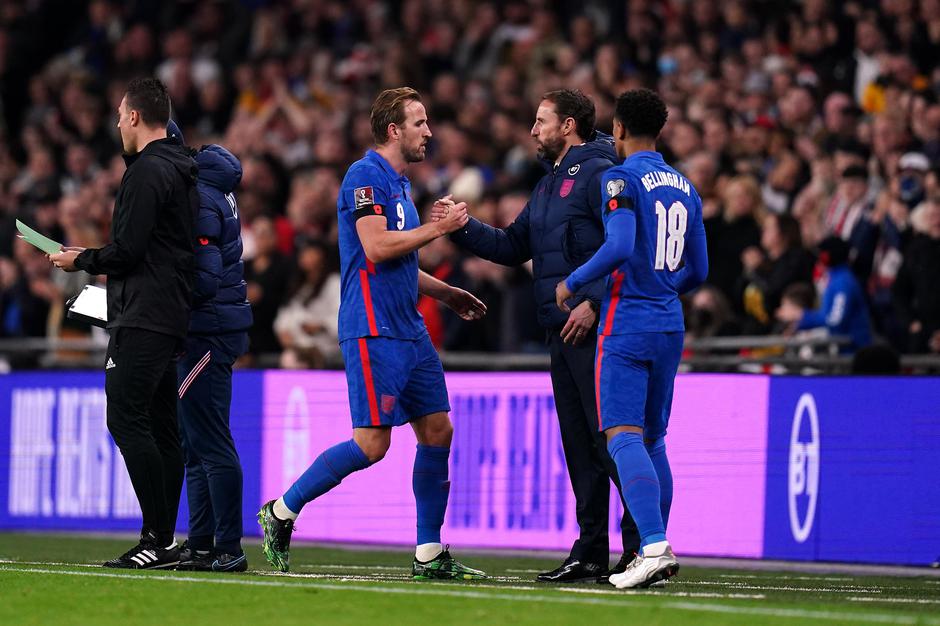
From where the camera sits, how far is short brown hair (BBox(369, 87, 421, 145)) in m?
8.61

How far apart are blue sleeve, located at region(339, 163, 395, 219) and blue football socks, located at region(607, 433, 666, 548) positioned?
1.69 metres

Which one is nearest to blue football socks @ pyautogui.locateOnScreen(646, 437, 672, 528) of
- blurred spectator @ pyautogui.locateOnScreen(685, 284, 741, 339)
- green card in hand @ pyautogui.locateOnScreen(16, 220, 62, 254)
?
green card in hand @ pyautogui.locateOnScreen(16, 220, 62, 254)

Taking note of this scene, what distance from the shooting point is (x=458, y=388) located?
12609 mm

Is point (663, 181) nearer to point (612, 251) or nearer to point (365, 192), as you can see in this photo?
point (612, 251)

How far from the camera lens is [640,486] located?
7.81m

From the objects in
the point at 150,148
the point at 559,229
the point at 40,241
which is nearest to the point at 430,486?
the point at 559,229

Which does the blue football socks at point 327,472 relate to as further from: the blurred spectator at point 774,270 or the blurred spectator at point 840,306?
the blurred spectator at point 774,270

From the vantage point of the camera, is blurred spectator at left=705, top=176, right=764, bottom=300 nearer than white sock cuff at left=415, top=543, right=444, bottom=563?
No

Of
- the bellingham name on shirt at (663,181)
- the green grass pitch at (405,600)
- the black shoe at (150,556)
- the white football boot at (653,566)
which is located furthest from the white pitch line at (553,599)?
the bellingham name on shirt at (663,181)

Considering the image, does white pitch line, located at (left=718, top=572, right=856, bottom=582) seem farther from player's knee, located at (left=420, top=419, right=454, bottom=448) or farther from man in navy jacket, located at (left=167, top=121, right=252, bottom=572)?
man in navy jacket, located at (left=167, top=121, right=252, bottom=572)

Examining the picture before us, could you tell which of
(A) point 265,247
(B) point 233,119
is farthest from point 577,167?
(B) point 233,119

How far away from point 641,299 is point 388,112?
1654mm

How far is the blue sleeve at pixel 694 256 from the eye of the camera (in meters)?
8.39

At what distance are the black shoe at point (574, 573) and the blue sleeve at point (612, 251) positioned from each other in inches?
64.5
